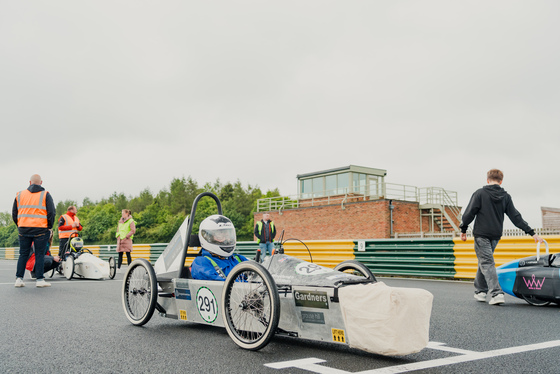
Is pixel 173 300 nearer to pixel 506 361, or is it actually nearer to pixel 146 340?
pixel 146 340

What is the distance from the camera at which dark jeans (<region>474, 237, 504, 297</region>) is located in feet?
22.9

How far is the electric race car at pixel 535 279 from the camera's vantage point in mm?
6641

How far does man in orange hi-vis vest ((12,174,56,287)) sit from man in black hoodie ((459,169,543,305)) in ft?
25.3

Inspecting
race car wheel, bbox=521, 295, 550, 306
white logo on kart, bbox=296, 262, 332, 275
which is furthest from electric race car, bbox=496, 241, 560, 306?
white logo on kart, bbox=296, 262, 332, 275

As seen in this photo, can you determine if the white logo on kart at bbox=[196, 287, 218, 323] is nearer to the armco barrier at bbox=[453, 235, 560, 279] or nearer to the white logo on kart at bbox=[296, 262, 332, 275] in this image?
the white logo on kart at bbox=[296, 262, 332, 275]

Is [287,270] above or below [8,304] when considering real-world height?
above

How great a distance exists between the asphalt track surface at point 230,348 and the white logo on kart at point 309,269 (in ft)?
2.03

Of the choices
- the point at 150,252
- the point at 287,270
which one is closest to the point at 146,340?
the point at 287,270

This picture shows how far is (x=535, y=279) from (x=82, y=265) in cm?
985

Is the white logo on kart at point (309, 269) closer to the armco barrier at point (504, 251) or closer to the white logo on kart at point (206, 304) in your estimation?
the white logo on kart at point (206, 304)

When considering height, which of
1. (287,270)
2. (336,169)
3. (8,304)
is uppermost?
(336,169)

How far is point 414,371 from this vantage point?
3240 mm

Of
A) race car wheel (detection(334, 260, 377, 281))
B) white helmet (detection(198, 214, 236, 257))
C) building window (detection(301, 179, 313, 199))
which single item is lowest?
race car wheel (detection(334, 260, 377, 281))

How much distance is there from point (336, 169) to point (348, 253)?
21141 mm
